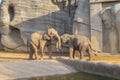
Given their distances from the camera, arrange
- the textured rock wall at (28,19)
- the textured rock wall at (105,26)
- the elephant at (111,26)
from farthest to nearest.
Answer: the textured rock wall at (28,19), the textured rock wall at (105,26), the elephant at (111,26)

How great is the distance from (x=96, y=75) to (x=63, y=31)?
1242cm

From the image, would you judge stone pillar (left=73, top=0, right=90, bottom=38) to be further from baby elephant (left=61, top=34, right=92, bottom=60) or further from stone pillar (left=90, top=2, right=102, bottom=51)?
baby elephant (left=61, top=34, right=92, bottom=60)

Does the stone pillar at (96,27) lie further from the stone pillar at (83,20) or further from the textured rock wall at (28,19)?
the textured rock wall at (28,19)

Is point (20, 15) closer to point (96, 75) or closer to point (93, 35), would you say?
point (93, 35)

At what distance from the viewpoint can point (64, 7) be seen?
25.5 m

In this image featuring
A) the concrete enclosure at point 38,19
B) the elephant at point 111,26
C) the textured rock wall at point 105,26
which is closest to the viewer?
the elephant at point 111,26

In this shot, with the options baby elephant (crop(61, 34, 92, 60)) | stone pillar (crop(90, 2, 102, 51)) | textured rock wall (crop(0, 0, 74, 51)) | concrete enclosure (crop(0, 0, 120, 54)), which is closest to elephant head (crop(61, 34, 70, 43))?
baby elephant (crop(61, 34, 92, 60))

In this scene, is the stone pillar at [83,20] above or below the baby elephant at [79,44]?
above

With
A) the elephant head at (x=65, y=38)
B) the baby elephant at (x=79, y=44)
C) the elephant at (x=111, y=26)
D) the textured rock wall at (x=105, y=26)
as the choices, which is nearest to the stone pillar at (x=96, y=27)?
the textured rock wall at (x=105, y=26)

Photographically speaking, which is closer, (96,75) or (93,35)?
(96,75)

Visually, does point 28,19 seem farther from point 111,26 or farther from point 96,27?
point 111,26

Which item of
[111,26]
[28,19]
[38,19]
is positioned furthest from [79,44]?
[28,19]

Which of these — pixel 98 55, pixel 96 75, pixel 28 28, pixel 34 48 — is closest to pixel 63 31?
pixel 28 28

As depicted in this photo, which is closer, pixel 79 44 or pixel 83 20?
pixel 79 44
